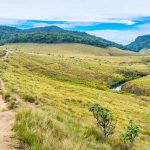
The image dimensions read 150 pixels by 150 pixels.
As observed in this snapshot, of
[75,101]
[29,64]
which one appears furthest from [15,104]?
[29,64]

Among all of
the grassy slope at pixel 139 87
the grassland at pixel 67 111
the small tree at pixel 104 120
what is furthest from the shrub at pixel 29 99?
the grassy slope at pixel 139 87

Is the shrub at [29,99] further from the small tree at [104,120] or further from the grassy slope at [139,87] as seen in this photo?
the grassy slope at [139,87]

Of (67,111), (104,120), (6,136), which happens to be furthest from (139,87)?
(6,136)

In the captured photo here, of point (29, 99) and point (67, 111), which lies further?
point (67, 111)

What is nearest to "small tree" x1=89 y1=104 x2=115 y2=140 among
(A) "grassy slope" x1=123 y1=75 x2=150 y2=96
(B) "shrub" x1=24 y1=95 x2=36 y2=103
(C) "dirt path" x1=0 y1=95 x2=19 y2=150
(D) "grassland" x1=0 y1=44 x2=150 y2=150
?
(D) "grassland" x1=0 y1=44 x2=150 y2=150

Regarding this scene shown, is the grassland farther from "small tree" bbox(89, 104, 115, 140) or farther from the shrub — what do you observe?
"small tree" bbox(89, 104, 115, 140)

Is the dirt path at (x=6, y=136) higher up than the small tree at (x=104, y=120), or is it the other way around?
the dirt path at (x=6, y=136)

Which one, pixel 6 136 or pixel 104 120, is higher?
pixel 6 136

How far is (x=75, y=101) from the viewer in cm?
4622

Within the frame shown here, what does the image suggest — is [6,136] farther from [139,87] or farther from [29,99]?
[139,87]

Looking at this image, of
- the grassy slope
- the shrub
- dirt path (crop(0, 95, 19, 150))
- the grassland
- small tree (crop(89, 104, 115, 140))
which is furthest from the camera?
the grassy slope

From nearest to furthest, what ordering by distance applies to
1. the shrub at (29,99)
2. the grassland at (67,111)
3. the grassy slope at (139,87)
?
the grassland at (67,111) → the shrub at (29,99) → the grassy slope at (139,87)

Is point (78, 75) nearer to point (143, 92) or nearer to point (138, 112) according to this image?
point (143, 92)

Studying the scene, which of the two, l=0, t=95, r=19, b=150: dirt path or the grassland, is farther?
the grassland
